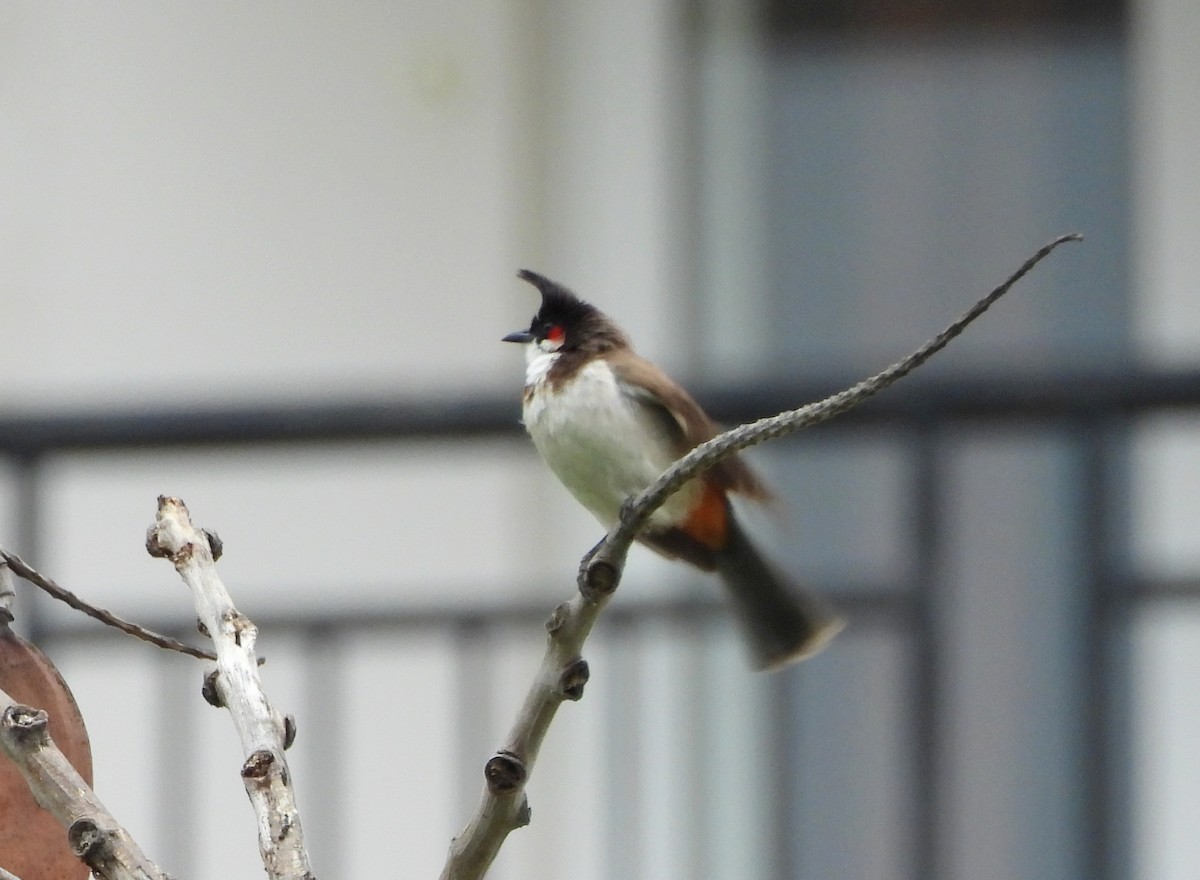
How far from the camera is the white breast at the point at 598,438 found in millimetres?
1623

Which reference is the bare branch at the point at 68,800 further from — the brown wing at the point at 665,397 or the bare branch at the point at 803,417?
the brown wing at the point at 665,397

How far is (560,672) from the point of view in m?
1.00

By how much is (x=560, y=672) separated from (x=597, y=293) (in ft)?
10.7

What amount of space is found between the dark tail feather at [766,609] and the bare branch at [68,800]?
34.6 inches

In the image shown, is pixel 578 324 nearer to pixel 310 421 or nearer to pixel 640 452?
pixel 640 452

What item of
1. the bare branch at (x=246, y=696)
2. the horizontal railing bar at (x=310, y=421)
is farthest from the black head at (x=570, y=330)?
the horizontal railing bar at (x=310, y=421)

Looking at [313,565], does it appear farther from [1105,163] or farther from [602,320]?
[602,320]

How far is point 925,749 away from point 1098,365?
549 mm

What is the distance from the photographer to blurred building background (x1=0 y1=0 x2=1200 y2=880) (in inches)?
160

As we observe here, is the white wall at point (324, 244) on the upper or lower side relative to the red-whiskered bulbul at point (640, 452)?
upper

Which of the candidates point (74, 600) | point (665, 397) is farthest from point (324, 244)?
point (74, 600)

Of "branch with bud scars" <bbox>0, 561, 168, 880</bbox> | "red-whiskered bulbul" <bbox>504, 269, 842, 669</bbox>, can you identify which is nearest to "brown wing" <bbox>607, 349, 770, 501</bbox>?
"red-whiskered bulbul" <bbox>504, 269, 842, 669</bbox>

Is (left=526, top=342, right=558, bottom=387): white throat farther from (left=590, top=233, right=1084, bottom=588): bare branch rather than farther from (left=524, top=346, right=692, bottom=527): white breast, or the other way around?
(left=590, top=233, right=1084, bottom=588): bare branch

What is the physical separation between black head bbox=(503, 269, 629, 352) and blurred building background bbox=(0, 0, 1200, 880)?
7.12 ft
